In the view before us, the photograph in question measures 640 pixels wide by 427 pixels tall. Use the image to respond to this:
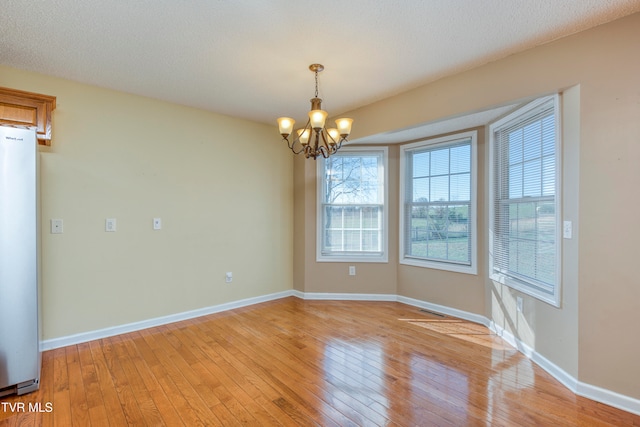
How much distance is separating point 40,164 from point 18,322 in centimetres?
139

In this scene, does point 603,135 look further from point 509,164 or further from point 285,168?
point 285,168

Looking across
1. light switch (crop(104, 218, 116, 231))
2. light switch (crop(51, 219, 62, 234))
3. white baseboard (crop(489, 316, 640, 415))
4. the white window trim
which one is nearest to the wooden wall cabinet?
light switch (crop(51, 219, 62, 234))

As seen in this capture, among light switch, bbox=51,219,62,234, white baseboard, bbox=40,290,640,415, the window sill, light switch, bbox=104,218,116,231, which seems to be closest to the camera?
white baseboard, bbox=40,290,640,415

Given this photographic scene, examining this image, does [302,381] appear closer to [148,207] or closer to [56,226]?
[148,207]

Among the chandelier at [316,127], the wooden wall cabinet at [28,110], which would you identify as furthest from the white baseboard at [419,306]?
the chandelier at [316,127]

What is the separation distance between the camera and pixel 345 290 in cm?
437

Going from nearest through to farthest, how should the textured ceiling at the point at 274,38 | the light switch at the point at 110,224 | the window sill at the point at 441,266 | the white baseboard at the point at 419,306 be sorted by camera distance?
the textured ceiling at the point at 274,38 → the white baseboard at the point at 419,306 → the light switch at the point at 110,224 → the window sill at the point at 441,266

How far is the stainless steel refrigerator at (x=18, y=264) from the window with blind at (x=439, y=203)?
3.79m

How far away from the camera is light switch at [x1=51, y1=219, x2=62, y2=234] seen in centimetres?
278

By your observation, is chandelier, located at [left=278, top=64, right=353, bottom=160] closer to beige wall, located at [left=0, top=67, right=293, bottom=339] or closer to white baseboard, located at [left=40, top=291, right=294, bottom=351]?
beige wall, located at [left=0, top=67, right=293, bottom=339]

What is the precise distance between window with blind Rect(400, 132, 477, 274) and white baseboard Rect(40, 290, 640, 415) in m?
0.54

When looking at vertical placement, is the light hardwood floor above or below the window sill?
below

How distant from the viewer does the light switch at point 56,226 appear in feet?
9.13

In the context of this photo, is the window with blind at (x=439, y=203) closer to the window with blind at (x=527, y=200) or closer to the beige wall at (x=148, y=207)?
the window with blind at (x=527, y=200)
